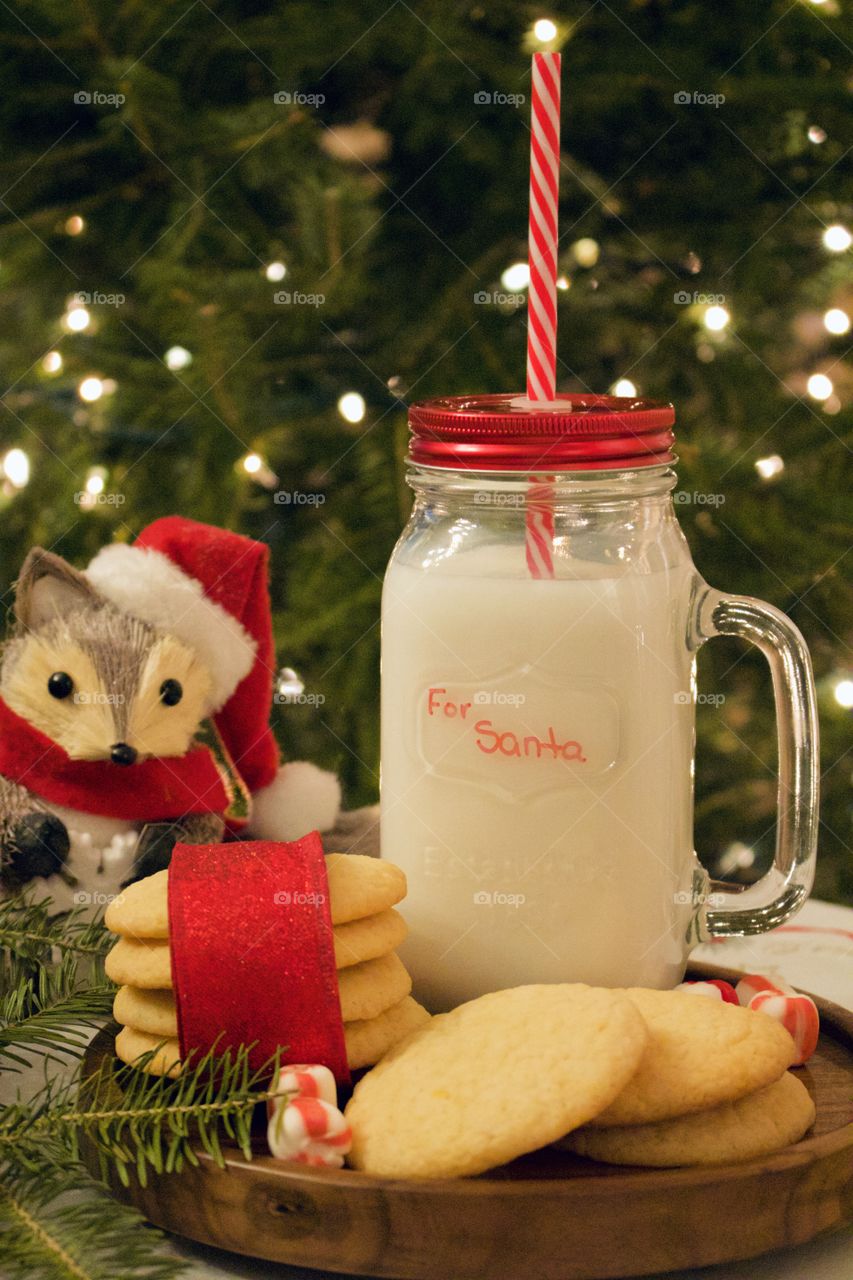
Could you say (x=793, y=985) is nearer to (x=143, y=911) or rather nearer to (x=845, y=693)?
(x=143, y=911)

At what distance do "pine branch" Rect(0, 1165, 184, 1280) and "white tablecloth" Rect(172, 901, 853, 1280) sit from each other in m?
0.04

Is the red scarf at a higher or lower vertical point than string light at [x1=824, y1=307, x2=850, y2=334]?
lower

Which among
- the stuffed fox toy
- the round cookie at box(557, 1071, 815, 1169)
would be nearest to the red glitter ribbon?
the round cookie at box(557, 1071, 815, 1169)

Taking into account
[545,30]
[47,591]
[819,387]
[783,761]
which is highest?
[545,30]

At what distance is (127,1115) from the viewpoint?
2.39ft

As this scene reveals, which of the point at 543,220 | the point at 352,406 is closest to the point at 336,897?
the point at 543,220

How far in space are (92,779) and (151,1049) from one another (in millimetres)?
302

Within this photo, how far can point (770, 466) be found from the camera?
1636mm

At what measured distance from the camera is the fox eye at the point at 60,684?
1.02m

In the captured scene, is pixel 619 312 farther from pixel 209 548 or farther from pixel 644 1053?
pixel 644 1053

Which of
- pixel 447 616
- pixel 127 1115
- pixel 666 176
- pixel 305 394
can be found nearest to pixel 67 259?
pixel 305 394

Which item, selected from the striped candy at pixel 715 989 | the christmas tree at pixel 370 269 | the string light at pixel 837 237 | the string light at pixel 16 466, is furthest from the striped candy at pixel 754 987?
the string light at pixel 16 466

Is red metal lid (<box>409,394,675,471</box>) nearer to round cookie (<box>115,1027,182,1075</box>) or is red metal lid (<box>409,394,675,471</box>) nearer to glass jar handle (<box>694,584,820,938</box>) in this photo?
glass jar handle (<box>694,584,820,938</box>)

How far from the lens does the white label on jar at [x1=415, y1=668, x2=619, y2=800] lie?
867mm
